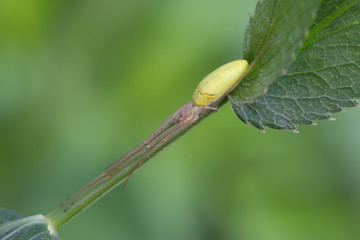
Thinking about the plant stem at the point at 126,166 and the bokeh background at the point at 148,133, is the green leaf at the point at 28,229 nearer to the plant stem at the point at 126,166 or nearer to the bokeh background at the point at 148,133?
the plant stem at the point at 126,166

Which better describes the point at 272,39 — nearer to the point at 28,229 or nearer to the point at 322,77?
the point at 322,77

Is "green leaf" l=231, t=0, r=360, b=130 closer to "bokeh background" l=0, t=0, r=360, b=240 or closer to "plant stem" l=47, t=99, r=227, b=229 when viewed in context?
"plant stem" l=47, t=99, r=227, b=229

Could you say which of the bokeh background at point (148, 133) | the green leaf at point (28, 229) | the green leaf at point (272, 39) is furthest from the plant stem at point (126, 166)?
the bokeh background at point (148, 133)

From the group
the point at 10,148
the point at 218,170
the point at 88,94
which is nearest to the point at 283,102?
the point at 218,170

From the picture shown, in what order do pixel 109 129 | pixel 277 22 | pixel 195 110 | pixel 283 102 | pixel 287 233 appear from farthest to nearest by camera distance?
pixel 109 129 < pixel 287 233 < pixel 195 110 < pixel 283 102 < pixel 277 22

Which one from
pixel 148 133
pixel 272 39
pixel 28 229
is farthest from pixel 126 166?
pixel 148 133

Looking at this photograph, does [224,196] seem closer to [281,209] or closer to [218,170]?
[218,170]
